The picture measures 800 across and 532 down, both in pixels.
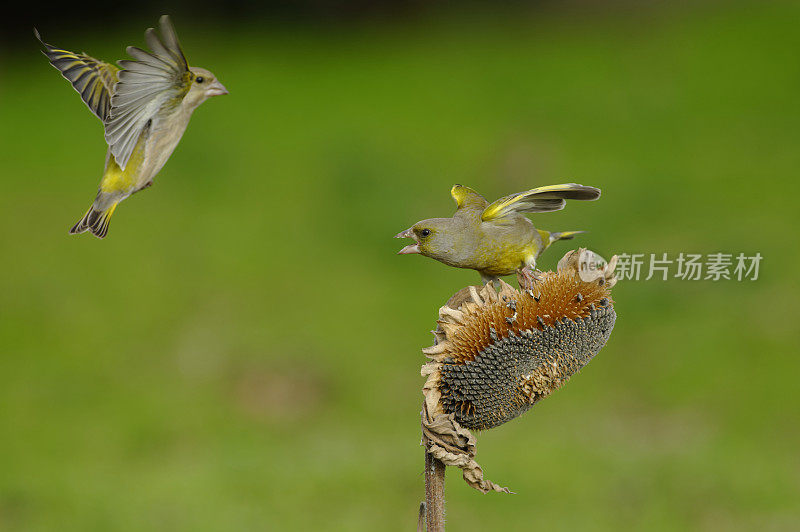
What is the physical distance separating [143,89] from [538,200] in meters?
0.81

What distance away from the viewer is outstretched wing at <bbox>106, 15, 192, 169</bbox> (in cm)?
110

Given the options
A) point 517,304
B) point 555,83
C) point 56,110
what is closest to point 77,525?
point 56,110

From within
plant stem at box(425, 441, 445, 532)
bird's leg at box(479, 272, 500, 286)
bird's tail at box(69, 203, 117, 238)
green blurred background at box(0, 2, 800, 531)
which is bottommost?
bird's tail at box(69, 203, 117, 238)

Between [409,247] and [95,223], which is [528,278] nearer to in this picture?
[409,247]

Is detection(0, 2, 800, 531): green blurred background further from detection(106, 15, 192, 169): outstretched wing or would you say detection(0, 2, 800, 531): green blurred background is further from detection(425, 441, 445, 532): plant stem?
detection(106, 15, 192, 169): outstretched wing

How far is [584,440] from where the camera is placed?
23.1 ft

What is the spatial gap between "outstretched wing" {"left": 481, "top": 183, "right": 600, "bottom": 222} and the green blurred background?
12.9 feet

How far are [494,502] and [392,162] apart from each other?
472 cm

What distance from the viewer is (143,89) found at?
1122 millimetres

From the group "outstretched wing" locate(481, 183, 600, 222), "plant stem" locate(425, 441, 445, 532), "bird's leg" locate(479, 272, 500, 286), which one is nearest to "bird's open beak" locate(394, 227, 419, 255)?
"outstretched wing" locate(481, 183, 600, 222)

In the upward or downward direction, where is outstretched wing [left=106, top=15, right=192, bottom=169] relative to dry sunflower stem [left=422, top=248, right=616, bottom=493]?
downward

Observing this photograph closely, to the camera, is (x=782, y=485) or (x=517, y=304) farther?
(x=782, y=485)

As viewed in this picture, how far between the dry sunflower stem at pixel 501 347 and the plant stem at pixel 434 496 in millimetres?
56

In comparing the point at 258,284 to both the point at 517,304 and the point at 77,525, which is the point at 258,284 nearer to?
the point at 77,525
